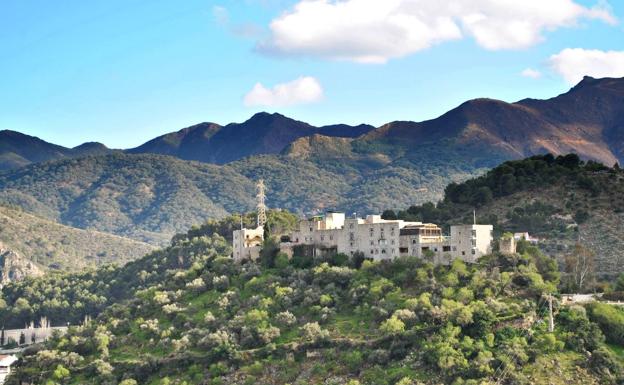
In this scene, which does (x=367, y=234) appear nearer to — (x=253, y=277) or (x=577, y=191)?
(x=253, y=277)

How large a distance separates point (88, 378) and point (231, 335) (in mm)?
11230

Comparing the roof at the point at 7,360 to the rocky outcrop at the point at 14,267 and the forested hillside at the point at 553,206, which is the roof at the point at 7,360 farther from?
the rocky outcrop at the point at 14,267

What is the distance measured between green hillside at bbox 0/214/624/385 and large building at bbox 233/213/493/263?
150cm

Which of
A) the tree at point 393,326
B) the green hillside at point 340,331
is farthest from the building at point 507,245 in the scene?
the tree at point 393,326

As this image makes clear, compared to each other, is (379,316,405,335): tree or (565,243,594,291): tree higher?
(565,243,594,291): tree

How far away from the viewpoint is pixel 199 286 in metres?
92.6

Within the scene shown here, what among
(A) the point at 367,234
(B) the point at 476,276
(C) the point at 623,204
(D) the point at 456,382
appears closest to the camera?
(D) the point at 456,382

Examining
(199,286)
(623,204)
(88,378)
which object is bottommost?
(88,378)

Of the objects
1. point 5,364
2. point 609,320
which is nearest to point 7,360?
point 5,364

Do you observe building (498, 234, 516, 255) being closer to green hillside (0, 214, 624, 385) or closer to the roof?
green hillside (0, 214, 624, 385)

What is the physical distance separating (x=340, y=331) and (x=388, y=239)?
1134cm

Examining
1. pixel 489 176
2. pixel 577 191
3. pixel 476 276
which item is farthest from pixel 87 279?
pixel 476 276

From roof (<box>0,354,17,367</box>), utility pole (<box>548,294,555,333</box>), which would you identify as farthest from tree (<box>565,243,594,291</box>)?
roof (<box>0,354,17,367</box>)

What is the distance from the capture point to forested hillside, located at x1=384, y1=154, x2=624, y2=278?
318 feet
